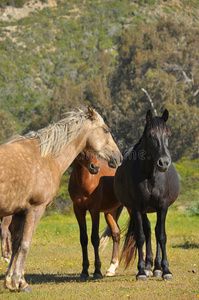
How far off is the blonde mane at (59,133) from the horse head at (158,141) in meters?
0.82

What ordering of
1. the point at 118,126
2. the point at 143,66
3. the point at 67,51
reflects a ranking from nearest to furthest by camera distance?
the point at 118,126 < the point at 143,66 < the point at 67,51

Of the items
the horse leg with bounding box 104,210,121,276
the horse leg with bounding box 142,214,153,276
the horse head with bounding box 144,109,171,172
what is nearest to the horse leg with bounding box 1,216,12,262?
the horse leg with bounding box 104,210,121,276

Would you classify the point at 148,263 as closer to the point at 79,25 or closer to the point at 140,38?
the point at 140,38

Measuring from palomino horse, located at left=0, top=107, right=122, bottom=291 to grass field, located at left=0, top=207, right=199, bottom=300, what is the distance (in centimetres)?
66

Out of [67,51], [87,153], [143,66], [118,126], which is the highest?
[87,153]

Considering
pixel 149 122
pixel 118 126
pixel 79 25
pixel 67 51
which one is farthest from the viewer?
pixel 79 25

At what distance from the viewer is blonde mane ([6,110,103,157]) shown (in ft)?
21.7

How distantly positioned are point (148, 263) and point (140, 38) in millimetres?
41039

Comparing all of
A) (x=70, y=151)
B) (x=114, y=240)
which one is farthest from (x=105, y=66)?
(x=70, y=151)

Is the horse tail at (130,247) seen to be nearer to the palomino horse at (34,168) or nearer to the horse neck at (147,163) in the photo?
the horse neck at (147,163)

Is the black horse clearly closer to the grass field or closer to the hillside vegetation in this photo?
the grass field

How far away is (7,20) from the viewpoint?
84438 mm

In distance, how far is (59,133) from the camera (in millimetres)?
6824

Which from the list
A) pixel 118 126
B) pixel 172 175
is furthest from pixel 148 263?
pixel 118 126
